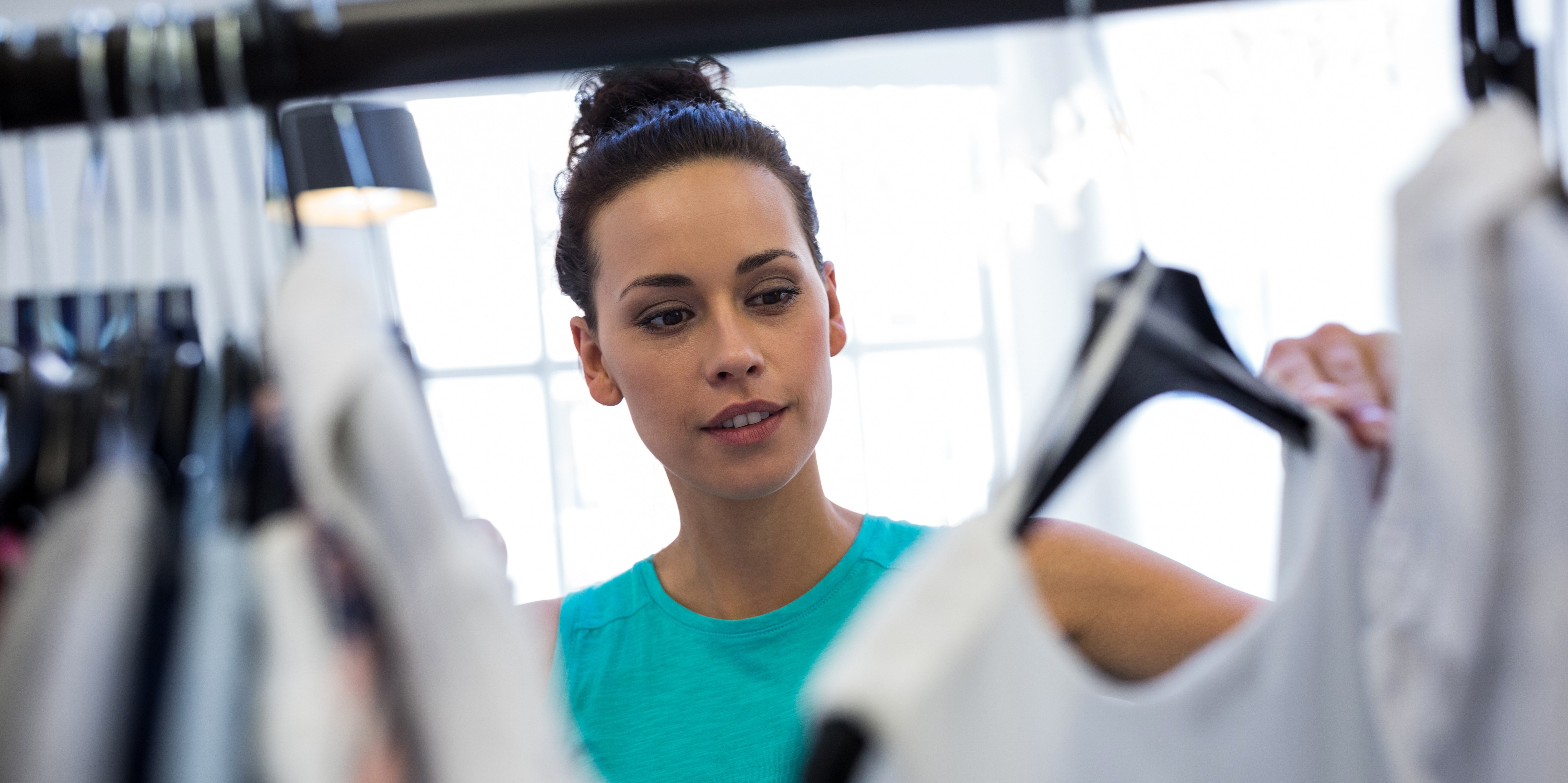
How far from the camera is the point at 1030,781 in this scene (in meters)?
0.38

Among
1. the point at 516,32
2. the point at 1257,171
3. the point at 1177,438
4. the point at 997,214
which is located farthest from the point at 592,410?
the point at 516,32

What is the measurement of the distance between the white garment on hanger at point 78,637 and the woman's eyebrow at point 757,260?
0.65 m

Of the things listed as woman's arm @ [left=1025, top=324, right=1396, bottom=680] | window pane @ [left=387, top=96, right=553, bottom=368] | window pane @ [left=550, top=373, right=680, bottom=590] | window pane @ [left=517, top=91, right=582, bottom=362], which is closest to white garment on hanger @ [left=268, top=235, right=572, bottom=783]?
woman's arm @ [left=1025, top=324, right=1396, bottom=680]

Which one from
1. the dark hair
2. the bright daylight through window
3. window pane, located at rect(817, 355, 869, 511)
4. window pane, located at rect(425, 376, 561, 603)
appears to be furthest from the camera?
window pane, located at rect(817, 355, 869, 511)

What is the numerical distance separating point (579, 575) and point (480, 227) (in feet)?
4.00

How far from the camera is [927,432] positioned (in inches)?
151

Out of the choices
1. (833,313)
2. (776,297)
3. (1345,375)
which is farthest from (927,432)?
(1345,375)

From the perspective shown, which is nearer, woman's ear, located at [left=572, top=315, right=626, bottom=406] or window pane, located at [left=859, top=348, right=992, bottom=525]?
woman's ear, located at [left=572, top=315, right=626, bottom=406]

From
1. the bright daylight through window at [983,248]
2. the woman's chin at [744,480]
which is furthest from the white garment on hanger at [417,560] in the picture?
the bright daylight through window at [983,248]

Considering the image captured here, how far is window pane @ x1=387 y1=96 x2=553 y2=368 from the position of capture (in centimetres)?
359

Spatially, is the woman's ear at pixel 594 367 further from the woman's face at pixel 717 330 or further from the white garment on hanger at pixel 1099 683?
the white garment on hanger at pixel 1099 683

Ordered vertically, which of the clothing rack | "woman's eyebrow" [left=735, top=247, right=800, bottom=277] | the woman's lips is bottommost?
the woman's lips

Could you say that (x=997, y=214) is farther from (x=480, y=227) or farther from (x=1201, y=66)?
(x=480, y=227)

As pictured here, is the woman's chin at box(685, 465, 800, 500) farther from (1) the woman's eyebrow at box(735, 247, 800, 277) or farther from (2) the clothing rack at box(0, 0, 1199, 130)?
(2) the clothing rack at box(0, 0, 1199, 130)
